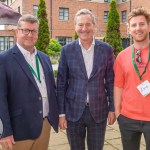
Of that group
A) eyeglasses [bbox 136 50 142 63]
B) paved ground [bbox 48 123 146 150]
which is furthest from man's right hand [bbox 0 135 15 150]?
paved ground [bbox 48 123 146 150]

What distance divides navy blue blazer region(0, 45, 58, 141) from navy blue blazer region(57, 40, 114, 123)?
485 millimetres

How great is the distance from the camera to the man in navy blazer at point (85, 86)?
11.0 ft

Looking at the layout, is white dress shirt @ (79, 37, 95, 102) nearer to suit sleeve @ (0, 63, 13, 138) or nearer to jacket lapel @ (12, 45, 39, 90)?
jacket lapel @ (12, 45, 39, 90)

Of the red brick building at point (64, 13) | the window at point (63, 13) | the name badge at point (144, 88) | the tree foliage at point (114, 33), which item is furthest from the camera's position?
the window at point (63, 13)

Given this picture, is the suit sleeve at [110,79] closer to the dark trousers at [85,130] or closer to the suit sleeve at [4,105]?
the dark trousers at [85,130]

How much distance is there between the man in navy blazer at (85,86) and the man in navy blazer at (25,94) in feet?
0.92

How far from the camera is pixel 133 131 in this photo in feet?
10.2

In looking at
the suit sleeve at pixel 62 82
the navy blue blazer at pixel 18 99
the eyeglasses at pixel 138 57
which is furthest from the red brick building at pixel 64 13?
the eyeglasses at pixel 138 57

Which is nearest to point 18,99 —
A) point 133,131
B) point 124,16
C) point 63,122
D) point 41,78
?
point 41,78

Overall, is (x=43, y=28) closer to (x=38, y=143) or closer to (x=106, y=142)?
(x=106, y=142)

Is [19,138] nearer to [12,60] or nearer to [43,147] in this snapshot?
[43,147]

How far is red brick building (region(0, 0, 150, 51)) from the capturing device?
94.2 ft

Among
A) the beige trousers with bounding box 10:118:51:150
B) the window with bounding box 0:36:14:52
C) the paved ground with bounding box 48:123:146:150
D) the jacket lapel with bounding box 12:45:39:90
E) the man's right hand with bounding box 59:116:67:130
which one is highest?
the window with bounding box 0:36:14:52

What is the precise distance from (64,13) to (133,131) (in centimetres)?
2854
